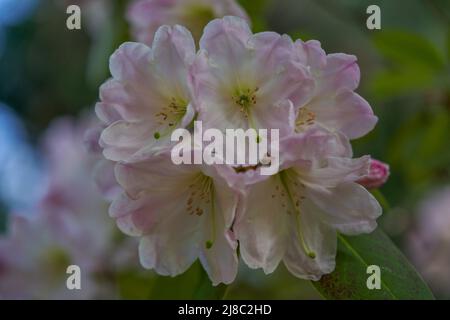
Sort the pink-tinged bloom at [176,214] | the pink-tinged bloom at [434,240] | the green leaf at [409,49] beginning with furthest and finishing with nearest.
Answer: the pink-tinged bloom at [434,240], the green leaf at [409,49], the pink-tinged bloom at [176,214]

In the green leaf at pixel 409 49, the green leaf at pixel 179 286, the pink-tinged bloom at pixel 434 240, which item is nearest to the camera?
the green leaf at pixel 179 286

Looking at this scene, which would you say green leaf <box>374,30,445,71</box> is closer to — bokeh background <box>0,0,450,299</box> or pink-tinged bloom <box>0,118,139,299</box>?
bokeh background <box>0,0,450,299</box>

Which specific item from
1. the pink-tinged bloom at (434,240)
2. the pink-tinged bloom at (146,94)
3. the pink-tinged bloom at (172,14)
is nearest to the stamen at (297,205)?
the pink-tinged bloom at (146,94)

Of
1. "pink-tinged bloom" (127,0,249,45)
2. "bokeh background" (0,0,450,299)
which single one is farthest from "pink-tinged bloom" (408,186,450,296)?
"pink-tinged bloom" (127,0,249,45)

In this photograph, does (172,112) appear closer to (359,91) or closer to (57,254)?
(57,254)

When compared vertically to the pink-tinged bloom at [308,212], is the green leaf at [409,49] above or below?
above

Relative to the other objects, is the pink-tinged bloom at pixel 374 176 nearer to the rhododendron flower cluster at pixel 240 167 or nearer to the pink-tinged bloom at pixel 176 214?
the rhododendron flower cluster at pixel 240 167

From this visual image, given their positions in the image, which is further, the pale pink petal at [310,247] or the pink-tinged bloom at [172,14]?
the pink-tinged bloom at [172,14]
